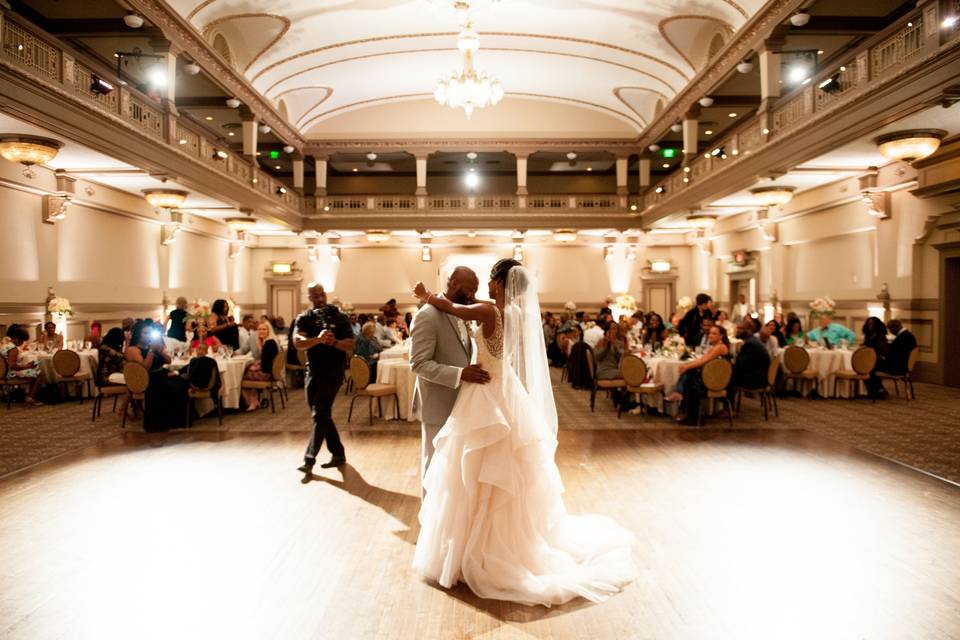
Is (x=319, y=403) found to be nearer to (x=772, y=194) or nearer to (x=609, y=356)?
(x=609, y=356)

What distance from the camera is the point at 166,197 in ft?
40.5

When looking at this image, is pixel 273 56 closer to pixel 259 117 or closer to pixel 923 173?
pixel 259 117

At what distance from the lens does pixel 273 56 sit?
577 inches

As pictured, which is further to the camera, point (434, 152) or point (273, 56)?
point (434, 152)

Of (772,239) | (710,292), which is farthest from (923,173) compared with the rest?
(710,292)

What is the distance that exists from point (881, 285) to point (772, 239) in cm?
405

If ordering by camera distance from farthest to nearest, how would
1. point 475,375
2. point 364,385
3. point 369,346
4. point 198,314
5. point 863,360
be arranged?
point 369,346 → point 863,360 → point 198,314 → point 364,385 → point 475,375

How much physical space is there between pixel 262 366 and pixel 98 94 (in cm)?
450

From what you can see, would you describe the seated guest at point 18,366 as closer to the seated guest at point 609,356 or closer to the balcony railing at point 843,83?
the seated guest at point 609,356

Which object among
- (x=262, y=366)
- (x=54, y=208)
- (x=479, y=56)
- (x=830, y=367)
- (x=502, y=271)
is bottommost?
(x=830, y=367)

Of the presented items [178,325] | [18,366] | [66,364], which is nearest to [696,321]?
[178,325]

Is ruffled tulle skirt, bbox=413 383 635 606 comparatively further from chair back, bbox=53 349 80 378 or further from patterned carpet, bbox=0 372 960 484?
chair back, bbox=53 349 80 378

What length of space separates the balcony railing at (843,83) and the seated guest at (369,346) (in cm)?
737

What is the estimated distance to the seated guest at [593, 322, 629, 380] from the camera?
884cm
